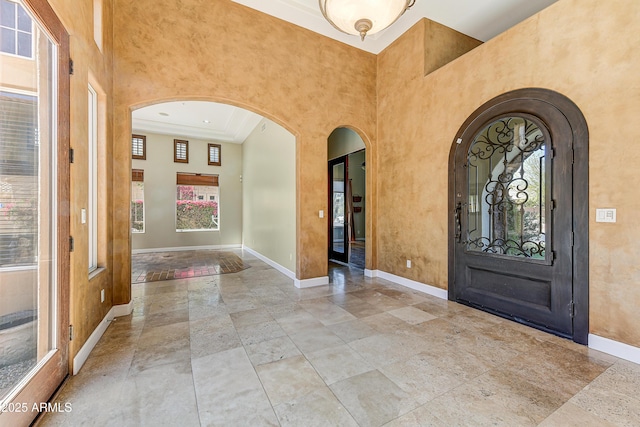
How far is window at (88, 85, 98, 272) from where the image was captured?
9.66ft

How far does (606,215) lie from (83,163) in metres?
4.93

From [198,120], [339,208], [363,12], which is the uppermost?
[198,120]

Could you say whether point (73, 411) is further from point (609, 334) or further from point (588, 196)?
point (588, 196)

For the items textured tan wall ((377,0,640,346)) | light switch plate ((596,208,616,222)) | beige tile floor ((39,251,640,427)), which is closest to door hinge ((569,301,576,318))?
textured tan wall ((377,0,640,346))

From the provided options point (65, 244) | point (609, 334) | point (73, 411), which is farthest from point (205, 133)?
point (609, 334)

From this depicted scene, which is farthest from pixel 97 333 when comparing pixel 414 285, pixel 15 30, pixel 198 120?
pixel 198 120

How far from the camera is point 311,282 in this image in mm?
4680

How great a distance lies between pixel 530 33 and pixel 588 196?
79.1 inches

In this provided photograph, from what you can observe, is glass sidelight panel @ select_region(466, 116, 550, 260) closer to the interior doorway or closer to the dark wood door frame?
the dark wood door frame

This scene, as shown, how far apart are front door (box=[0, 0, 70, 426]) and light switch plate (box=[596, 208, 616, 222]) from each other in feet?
15.3

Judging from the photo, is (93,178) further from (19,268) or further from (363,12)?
(363,12)

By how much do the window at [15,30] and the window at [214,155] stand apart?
7.75 m

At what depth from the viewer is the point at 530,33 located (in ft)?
10.2

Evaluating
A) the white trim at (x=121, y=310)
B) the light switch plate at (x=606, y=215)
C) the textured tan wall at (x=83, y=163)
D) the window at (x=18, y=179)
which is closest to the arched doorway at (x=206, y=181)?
the white trim at (x=121, y=310)
